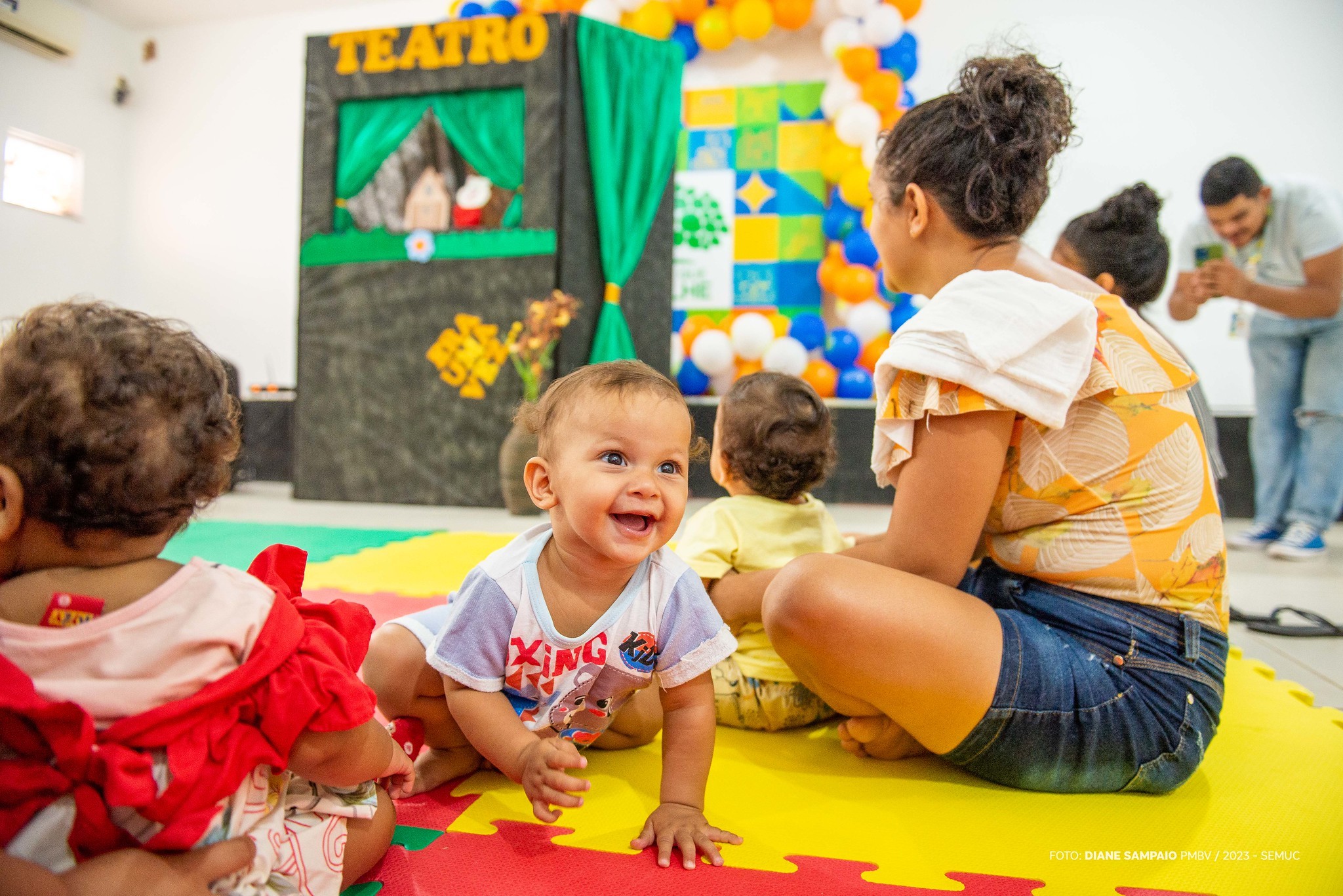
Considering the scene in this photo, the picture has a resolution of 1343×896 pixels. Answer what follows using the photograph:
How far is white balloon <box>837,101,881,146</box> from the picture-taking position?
14.6ft

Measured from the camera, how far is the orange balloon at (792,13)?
15.1 ft

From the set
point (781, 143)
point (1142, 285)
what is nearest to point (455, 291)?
point (781, 143)

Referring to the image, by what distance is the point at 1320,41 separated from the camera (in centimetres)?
461

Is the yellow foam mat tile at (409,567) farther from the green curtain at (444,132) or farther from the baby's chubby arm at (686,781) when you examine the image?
the green curtain at (444,132)

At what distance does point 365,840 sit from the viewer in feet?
2.56

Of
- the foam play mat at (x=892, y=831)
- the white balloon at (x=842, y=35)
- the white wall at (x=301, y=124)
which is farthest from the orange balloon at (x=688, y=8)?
the foam play mat at (x=892, y=831)

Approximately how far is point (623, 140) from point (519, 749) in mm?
3694

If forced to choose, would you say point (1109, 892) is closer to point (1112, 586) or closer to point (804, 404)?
point (1112, 586)

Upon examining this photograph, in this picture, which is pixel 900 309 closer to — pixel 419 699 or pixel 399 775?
pixel 419 699

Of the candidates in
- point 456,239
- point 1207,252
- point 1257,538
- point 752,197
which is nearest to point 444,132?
point 456,239

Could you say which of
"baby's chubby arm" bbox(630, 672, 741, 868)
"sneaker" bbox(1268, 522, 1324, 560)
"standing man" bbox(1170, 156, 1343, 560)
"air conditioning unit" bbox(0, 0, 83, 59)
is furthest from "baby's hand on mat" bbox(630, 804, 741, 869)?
"air conditioning unit" bbox(0, 0, 83, 59)

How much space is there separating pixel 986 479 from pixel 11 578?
0.92 m

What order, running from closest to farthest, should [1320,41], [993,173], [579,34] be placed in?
[993,173] → [579,34] → [1320,41]

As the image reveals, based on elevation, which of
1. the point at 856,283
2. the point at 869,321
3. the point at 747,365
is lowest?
the point at 747,365
